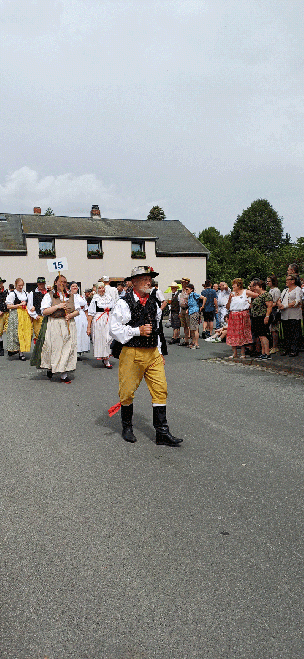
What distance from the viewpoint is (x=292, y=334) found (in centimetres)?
1209

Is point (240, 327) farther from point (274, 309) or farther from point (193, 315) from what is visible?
point (193, 315)

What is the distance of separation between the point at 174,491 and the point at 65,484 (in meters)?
0.89

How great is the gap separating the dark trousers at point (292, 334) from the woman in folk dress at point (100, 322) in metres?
3.94

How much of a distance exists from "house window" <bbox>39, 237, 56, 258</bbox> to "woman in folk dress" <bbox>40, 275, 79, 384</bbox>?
31.8 meters

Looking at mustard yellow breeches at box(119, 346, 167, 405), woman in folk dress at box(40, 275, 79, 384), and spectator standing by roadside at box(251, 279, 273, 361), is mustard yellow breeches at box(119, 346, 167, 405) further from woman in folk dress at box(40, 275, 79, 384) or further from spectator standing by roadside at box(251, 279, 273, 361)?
spectator standing by roadside at box(251, 279, 273, 361)

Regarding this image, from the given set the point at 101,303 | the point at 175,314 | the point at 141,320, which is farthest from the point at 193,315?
the point at 141,320

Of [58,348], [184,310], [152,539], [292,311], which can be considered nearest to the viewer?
[152,539]

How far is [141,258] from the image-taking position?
44.2 m

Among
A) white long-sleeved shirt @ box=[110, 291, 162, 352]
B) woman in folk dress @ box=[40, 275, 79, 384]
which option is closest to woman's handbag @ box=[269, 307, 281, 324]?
woman in folk dress @ box=[40, 275, 79, 384]

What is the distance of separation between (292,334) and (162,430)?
7.27m

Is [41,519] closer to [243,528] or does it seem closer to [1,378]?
[243,528]

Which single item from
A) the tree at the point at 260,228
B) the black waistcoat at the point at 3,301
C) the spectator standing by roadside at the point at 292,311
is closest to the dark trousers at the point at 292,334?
the spectator standing by roadside at the point at 292,311

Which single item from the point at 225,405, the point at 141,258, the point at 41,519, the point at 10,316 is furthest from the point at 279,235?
the point at 41,519

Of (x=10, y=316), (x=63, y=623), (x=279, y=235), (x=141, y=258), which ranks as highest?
(x=279, y=235)
